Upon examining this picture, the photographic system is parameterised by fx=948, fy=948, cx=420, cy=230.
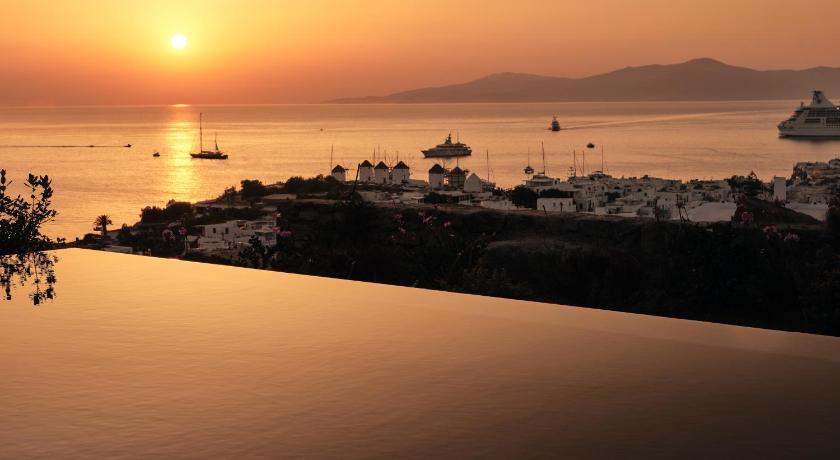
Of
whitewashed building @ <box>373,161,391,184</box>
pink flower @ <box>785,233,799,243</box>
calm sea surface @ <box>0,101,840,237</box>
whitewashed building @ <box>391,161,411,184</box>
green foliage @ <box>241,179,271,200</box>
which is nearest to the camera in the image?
pink flower @ <box>785,233,799,243</box>

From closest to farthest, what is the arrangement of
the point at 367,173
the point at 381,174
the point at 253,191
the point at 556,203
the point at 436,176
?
1. the point at 556,203
2. the point at 253,191
3. the point at 436,176
4. the point at 381,174
5. the point at 367,173

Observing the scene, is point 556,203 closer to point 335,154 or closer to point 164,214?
point 164,214

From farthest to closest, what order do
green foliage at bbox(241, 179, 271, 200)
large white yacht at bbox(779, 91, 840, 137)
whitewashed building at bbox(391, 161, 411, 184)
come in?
1. large white yacht at bbox(779, 91, 840, 137)
2. whitewashed building at bbox(391, 161, 411, 184)
3. green foliage at bbox(241, 179, 271, 200)

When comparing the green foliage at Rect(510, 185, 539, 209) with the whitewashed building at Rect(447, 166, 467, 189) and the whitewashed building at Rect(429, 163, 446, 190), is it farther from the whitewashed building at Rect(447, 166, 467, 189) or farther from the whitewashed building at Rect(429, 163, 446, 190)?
the whitewashed building at Rect(429, 163, 446, 190)

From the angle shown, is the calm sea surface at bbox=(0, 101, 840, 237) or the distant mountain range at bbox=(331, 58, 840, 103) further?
the distant mountain range at bbox=(331, 58, 840, 103)

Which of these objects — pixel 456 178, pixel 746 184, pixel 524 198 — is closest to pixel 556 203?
pixel 524 198

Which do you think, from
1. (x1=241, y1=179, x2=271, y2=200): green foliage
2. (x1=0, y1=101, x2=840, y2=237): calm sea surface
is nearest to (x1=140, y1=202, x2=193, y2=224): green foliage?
(x1=0, y1=101, x2=840, y2=237): calm sea surface

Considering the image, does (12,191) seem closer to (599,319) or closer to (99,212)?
(99,212)

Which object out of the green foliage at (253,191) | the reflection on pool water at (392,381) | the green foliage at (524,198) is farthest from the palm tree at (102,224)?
the green foliage at (524,198)

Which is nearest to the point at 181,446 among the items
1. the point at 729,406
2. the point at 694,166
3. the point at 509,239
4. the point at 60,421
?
the point at 60,421
